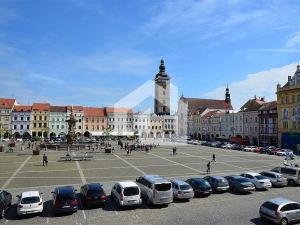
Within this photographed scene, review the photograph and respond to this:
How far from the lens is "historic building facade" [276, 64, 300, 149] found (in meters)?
65.6

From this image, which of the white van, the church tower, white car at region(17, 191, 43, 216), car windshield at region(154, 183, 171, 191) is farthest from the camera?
the church tower

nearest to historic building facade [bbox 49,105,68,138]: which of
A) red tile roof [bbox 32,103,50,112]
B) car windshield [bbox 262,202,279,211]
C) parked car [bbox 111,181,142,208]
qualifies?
red tile roof [bbox 32,103,50,112]

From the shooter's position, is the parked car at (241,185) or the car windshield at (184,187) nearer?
the car windshield at (184,187)

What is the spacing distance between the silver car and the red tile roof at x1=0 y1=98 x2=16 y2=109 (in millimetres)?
106345

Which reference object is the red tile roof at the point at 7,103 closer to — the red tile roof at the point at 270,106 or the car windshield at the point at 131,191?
the red tile roof at the point at 270,106

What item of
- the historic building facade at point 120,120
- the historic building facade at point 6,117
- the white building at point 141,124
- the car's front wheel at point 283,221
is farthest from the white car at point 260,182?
the white building at point 141,124

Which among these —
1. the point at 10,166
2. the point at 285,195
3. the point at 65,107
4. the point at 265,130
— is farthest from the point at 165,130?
the point at 285,195

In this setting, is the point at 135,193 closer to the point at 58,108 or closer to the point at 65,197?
the point at 65,197

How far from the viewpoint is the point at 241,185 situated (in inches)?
981

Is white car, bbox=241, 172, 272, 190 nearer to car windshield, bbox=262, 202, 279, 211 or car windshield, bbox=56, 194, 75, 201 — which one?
car windshield, bbox=262, 202, 279, 211

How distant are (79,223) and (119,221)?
204 centimetres

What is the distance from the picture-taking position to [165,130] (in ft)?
440

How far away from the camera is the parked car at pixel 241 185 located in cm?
2485

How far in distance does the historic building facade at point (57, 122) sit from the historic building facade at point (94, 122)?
7.33 m
